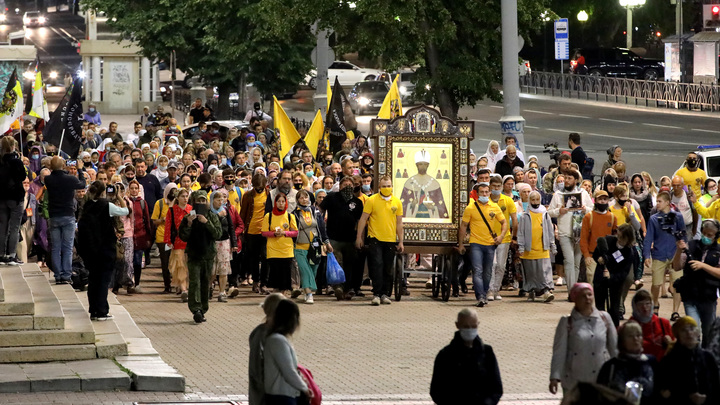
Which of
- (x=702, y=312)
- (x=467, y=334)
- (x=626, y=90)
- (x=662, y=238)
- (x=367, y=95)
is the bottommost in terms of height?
(x=702, y=312)

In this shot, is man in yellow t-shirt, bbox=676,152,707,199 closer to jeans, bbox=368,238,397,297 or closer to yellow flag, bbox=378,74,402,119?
yellow flag, bbox=378,74,402,119

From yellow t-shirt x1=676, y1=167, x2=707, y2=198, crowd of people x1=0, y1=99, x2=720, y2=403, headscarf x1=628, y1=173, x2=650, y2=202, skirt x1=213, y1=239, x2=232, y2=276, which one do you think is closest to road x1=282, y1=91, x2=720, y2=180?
yellow t-shirt x1=676, y1=167, x2=707, y2=198

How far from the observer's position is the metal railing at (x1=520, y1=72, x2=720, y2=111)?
48344 millimetres

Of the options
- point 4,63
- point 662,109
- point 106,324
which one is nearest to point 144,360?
point 106,324

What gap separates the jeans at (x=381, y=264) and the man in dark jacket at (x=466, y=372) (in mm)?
8908

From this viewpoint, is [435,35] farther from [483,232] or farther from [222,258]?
[222,258]

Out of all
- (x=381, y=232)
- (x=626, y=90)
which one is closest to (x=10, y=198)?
(x=381, y=232)

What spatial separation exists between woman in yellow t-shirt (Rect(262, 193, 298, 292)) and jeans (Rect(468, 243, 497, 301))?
7.66 feet

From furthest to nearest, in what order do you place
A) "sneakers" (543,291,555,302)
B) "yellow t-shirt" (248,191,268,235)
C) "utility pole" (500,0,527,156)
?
1. "utility pole" (500,0,527,156)
2. "yellow t-shirt" (248,191,268,235)
3. "sneakers" (543,291,555,302)

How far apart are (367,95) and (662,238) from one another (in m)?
32.8

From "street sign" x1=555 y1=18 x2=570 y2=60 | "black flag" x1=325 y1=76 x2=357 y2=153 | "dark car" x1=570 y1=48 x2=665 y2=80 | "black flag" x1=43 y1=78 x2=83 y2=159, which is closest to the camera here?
"black flag" x1=43 y1=78 x2=83 y2=159

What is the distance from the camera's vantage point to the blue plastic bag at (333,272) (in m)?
19.1

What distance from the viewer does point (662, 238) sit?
18047mm

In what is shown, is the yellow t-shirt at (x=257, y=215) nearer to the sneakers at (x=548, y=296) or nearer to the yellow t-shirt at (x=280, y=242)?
the yellow t-shirt at (x=280, y=242)
